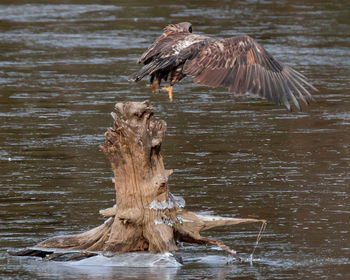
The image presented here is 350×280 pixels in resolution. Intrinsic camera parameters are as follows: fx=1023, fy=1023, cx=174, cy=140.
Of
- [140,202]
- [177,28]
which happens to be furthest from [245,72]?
[140,202]

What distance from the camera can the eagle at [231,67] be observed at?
8.77 meters

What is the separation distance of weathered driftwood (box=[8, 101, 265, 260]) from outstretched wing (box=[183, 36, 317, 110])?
118 cm

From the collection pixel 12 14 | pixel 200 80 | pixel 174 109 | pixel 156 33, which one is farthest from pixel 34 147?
pixel 12 14

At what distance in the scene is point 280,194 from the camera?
32.7ft

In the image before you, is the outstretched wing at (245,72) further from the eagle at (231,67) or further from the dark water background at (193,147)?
the dark water background at (193,147)

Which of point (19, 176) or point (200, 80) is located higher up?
point (200, 80)

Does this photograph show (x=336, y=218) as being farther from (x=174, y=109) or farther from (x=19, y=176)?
(x=174, y=109)

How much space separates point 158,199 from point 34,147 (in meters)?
4.42

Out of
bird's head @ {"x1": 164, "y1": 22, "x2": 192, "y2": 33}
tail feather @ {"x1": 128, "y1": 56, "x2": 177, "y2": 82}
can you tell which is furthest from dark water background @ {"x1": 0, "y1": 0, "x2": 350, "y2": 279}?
bird's head @ {"x1": 164, "y1": 22, "x2": 192, "y2": 33}

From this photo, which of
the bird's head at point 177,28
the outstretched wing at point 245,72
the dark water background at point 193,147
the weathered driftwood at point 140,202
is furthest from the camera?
the bird's head at point 177,28

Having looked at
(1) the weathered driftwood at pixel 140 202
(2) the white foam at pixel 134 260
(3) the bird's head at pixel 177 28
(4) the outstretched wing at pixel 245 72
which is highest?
(3) the bird's head at pixel 177 28

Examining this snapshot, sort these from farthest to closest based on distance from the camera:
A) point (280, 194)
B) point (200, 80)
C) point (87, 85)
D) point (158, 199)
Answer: point (87, 85) < point (280, 194) < point (200, 80) < point (158, 199)

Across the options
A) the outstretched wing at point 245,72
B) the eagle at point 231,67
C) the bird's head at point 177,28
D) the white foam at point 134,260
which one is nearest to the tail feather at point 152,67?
the eagle at point 231,67

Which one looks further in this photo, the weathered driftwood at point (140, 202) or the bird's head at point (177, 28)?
the bird's head at point (177, 28)
